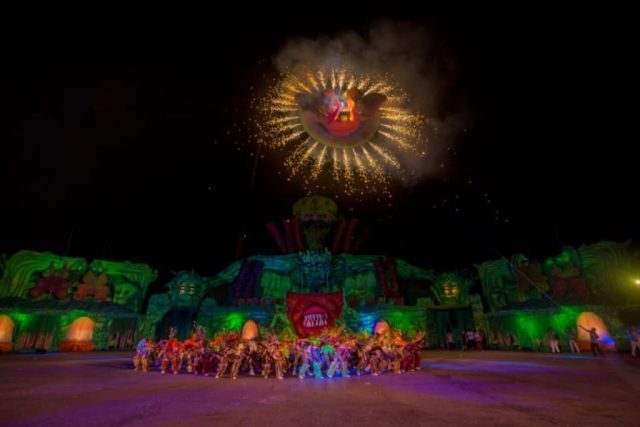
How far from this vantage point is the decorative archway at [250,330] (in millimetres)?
27547

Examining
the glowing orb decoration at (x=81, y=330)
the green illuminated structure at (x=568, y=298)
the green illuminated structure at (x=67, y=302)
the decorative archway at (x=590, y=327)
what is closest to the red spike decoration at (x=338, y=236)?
the green illuminated structure at (x=568, y=298)

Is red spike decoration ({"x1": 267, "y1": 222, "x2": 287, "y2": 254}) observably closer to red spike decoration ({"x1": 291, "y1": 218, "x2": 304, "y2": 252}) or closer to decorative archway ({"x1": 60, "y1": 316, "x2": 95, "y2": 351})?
red spike decoration ({"x1": 291, "y1": 218, "x2": 304, "y2": 252})

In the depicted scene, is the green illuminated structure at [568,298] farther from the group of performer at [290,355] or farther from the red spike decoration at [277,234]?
the red spike decoration at [277,234]

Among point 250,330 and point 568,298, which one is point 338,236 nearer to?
point 250,330

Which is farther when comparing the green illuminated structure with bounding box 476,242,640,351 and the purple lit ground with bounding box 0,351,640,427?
the green illuminated structure with bounding box 476,242,640,351

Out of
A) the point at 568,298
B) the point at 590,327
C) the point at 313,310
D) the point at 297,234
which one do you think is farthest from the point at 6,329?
the point at 590,327

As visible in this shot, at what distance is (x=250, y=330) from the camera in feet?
90.9

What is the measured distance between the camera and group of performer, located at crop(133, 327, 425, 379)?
37.9 feet

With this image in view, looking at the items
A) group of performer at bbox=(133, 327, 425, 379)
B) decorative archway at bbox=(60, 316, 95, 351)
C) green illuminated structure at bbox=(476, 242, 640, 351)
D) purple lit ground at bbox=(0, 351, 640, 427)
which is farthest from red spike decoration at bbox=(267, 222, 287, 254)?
purple lit ground at bbox=(0, 351, 640, 427)

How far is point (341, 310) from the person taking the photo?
92.0 feet

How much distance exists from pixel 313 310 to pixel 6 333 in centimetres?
2256

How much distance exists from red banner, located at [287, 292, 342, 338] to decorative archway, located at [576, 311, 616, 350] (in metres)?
16.8

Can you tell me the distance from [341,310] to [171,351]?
1729 cm

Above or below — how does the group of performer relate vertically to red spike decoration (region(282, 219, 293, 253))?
below
